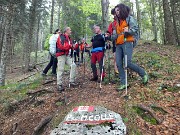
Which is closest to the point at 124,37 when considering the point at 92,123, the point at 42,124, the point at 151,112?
the point at 151,112

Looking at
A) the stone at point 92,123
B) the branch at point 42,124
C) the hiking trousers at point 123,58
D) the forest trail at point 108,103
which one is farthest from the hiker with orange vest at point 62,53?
the stone at point 92,123

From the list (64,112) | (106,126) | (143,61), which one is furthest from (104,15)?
(106,126)

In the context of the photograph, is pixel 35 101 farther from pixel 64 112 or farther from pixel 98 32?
pixel 98 32

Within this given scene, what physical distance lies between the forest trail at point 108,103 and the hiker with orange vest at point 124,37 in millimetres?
642

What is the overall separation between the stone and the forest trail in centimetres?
33

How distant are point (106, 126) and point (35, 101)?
3.72 meters

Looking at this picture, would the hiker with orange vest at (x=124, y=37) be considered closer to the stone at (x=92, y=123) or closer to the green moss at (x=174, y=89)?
the green moss at (x=174, y=89)

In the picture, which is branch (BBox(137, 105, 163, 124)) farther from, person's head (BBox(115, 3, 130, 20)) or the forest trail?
person's head (BBox(115, 3, 130, 20))

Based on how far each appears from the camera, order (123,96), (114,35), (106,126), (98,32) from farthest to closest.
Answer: (98,32) → (114,35) → (123,96) → (106,126)

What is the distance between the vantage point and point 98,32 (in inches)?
388

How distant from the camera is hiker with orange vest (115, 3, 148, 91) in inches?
286

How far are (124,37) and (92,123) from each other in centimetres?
325

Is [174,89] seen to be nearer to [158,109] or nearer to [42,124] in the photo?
[158,109]

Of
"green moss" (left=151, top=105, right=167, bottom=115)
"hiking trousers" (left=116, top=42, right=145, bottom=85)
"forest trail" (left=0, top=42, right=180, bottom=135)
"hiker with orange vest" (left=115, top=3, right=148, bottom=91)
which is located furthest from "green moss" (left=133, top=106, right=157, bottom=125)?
"hiking trousers" (left=116, top=42, right=145, bottom=85)
